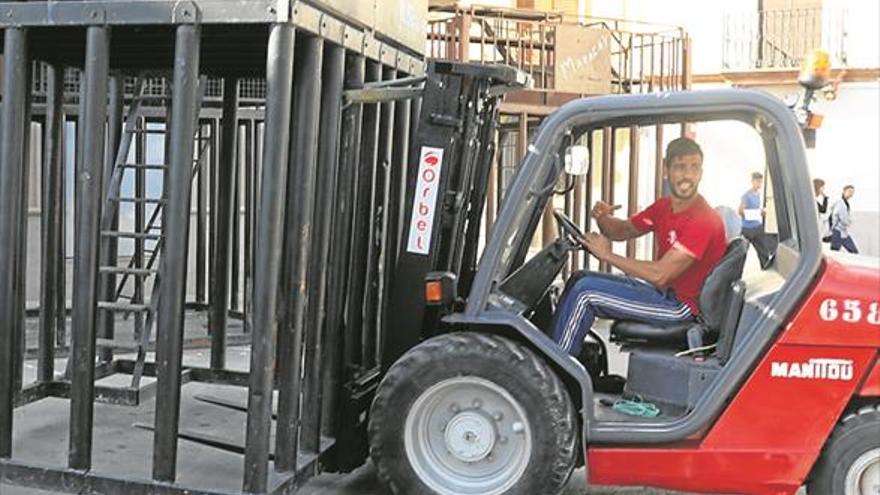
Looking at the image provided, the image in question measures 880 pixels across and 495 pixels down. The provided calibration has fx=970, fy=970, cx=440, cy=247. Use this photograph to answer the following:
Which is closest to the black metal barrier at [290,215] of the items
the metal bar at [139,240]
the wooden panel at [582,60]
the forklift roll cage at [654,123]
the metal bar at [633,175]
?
the forklift roll cage at [654,123]

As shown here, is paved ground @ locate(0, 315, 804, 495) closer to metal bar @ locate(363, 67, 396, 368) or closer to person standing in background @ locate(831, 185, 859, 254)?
metal bar @ locate(363, 67, 396, 368)

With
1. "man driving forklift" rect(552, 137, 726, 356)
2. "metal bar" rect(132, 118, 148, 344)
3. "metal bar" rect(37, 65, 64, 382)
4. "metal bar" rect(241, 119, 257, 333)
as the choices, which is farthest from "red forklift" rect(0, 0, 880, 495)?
"metal bar" rect(241, 119, 257, 333)

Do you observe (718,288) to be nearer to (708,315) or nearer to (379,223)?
(708,315)

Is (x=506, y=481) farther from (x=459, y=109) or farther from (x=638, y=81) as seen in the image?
(x=638, y=81)

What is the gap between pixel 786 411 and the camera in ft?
14.0

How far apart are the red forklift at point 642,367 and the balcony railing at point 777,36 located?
61.1 feet

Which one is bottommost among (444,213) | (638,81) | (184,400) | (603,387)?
(184,400)

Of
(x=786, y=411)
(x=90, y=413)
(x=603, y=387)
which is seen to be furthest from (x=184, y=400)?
(x=786, y=411)

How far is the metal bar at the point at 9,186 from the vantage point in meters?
4.71

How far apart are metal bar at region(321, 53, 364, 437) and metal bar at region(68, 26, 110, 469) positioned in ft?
3.81

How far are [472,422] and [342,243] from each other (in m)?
1.19

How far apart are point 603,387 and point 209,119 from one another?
20.0ft

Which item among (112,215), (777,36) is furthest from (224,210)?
(777,36)

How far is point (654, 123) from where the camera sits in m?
4.66
